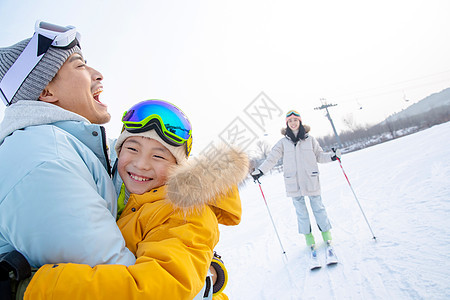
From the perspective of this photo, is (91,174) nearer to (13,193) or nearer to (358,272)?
(13,193)

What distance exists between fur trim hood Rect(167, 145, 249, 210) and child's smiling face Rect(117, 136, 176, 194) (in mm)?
221

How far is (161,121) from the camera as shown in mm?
1645

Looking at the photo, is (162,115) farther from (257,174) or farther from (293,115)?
(293,115)

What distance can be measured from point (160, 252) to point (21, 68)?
1.40 m

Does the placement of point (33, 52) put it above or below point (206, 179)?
above

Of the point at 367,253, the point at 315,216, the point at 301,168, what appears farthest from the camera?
the point at 301,168

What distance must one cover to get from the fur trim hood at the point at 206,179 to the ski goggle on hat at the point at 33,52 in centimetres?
106

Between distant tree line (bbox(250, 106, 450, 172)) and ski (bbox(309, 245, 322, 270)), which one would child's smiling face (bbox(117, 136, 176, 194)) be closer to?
ski (bbox(309, 245, 322, 270))

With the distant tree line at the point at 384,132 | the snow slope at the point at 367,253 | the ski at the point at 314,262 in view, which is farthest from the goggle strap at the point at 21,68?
the distant tree line at the point at 384,132

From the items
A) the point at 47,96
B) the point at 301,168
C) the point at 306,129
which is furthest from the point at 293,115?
the point at 47,96

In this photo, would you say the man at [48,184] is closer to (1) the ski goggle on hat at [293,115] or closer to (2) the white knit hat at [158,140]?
(2) the white knit hat at [158,140]

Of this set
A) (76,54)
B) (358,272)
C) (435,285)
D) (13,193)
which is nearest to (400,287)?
(435,285)

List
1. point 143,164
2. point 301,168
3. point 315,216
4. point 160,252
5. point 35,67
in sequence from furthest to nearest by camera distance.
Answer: point 301,168 < point 315,216 < point 143,164 < point 35,67 < point 160,252

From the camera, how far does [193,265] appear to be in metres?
0.97
